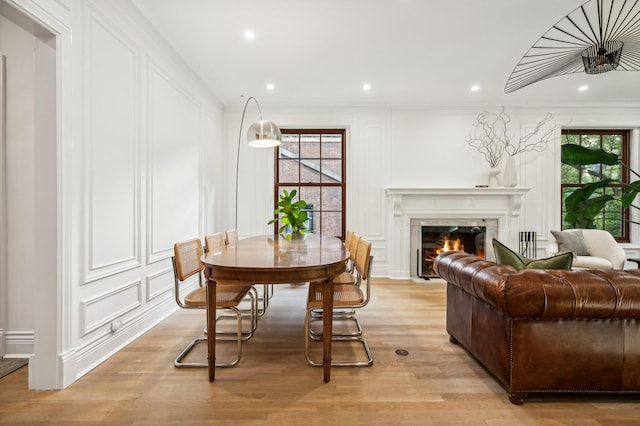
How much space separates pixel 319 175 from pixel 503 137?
9.40ft

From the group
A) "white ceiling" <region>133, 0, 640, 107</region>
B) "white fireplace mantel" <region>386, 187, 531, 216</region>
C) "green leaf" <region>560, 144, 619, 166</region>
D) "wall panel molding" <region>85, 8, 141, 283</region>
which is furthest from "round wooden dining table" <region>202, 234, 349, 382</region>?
"green leaf" <region>560, 144, 619, 166</region>

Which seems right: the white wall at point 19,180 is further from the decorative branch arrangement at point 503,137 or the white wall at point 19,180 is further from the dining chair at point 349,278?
the decorative branch arrangement at point 503,137

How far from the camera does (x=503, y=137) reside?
4566 millimetres

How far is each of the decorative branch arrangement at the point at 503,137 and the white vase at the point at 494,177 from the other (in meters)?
0.14

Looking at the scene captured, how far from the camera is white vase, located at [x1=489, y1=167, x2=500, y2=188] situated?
4.45m

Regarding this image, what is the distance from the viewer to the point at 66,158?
5.75 ft

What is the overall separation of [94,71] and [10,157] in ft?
2.58

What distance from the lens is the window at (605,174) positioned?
4602 millimetres

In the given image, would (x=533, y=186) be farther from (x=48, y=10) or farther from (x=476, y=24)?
(x=48, y=10)

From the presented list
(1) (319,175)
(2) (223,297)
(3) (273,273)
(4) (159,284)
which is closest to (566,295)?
(3) (273,273)

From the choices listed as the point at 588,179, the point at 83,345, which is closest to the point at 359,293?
the point at 83,345

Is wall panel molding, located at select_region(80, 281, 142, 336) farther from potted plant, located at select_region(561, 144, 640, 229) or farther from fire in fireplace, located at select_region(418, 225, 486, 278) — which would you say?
potted plant, located at select_region(561, 144, 640, 229)

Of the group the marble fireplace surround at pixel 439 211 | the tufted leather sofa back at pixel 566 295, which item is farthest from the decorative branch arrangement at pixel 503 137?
the tufted leather sofa back at pixel 566 295

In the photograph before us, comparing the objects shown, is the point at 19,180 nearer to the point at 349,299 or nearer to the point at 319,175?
the point at 349,299
